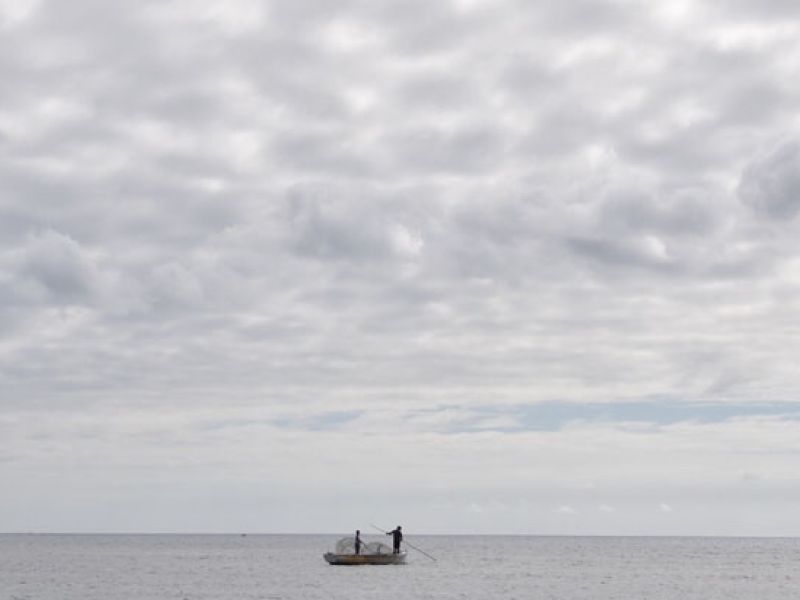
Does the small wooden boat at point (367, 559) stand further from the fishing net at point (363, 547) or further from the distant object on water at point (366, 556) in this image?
the fishing net at point (363, 547)

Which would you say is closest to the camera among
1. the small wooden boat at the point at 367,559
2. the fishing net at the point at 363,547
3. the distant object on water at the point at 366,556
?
the small wooden boat at the point at 367,559

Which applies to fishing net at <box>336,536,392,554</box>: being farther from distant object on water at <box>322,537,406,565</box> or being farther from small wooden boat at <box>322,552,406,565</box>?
small wooden boat at <box>322,552,406,565</box>

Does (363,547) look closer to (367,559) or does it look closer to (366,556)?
(366,556)

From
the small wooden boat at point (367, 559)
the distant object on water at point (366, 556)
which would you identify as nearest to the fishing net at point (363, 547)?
the distant object on water at point (366, 556)

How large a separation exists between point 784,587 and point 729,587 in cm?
543

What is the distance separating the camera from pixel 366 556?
4715 inches

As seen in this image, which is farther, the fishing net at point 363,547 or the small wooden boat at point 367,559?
the fishing net at point 363,547

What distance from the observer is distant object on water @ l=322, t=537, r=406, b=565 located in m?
120

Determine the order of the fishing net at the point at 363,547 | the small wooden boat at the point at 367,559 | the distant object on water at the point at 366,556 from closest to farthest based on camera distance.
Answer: the small wooden boat at the point at 367,559 < the distant object on water at the point at 366,556 < the fishing net at the point at 363,547

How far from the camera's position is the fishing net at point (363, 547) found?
121 meters

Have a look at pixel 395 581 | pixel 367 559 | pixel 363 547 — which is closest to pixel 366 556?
pixel 367 559

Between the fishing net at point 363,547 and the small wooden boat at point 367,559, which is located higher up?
the fishing net at point 363,547

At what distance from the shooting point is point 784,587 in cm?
10675

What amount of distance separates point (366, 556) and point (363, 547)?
1.31 m
